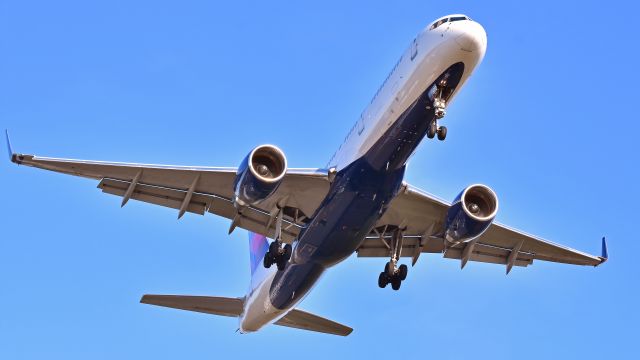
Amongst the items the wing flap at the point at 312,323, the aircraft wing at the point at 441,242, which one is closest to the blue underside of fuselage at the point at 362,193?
the aircraft wing at the point at 441,242

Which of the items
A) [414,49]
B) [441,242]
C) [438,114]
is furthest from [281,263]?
[414,49]

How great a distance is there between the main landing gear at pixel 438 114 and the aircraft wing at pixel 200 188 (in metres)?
3.58

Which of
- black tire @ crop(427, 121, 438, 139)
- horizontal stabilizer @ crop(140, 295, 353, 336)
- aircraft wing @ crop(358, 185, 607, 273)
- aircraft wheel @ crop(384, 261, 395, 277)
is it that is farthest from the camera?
horizontal stabilizer @ crop(140, 295, 353, 336)

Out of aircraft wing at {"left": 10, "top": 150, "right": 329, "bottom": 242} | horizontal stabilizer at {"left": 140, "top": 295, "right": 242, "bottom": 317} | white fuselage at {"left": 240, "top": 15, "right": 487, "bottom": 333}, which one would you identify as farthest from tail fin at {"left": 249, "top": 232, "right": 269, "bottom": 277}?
white fuselage at {"left": 240, "top": 15, "right": 487, "bottom": 333}

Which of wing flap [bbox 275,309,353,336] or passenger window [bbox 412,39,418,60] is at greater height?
passenger window [bbox 412,39,418,60]

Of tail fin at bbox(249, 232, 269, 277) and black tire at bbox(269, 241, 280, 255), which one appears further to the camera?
tail fin at bbox(249, 232, 269, 277)

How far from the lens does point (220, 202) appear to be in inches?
1150

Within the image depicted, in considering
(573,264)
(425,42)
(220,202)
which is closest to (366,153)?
(425,42)

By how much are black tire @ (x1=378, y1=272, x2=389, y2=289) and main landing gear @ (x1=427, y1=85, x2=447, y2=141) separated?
621 cm

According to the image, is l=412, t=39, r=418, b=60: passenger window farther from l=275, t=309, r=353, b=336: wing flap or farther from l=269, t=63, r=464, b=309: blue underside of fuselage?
l=275, t=309, r=353, b=336: wing flap

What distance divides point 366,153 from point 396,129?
42.7 inches

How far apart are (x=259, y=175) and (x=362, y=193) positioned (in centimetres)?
270

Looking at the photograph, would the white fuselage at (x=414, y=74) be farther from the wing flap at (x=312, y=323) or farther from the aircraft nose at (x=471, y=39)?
the wing flap at (x=312, y=323)

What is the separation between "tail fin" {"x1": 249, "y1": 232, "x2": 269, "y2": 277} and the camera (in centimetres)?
3244
